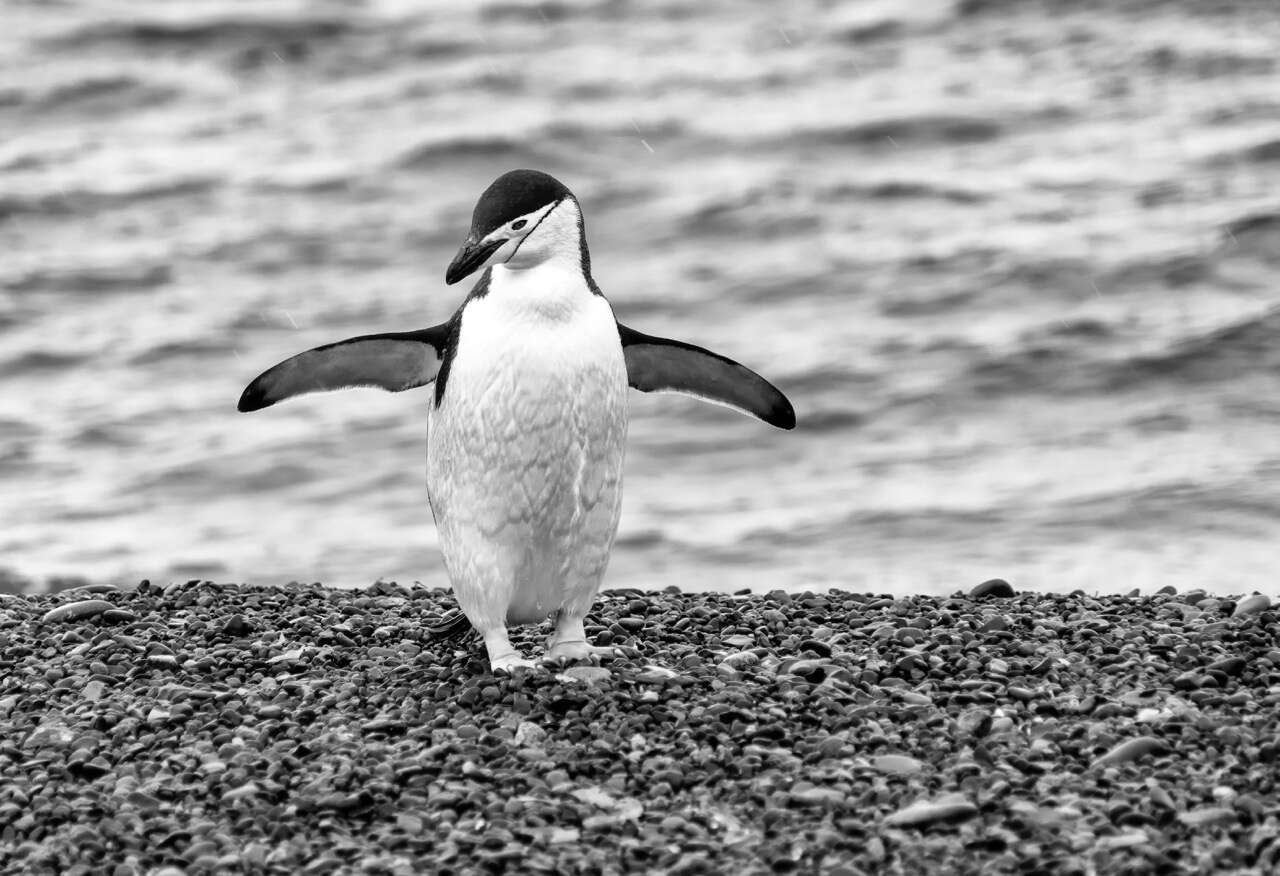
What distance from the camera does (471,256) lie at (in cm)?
486

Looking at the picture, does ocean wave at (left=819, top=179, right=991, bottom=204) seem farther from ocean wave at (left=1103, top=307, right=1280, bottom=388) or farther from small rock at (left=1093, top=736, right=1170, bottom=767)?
small rock at (left=1093, top=736, right=1170, bottom=767)

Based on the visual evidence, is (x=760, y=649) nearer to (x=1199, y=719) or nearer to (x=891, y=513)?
(x=1199, y=719)

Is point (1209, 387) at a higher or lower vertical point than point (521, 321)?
lower

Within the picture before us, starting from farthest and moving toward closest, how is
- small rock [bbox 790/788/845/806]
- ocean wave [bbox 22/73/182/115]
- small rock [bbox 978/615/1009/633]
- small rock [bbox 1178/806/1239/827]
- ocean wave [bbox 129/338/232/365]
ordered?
ocean wave [bbox 22/73/182/115], ocean wave [bbox 129/338/232/365], small rock [bbox 978/615/1009/633], small rock [bbox 790/788/845/806], small rock [bbox 1178/806/1239/827]

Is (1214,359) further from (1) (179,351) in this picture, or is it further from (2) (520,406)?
(2) (520,406)

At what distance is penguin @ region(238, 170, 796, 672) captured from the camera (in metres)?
5.01

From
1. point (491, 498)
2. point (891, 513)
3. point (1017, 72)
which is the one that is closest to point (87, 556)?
point (891, 513)

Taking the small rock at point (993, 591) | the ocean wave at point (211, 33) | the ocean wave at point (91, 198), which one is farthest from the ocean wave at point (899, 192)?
the small rock at point (993, 591)

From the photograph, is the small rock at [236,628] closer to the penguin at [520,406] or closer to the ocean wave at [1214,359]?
the penguin at [520,406]

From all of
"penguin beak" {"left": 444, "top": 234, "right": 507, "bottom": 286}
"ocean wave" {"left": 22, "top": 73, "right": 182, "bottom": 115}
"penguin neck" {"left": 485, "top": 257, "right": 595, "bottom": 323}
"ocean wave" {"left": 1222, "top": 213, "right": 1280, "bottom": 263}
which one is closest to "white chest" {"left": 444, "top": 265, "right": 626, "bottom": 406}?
"penguin neck" {"left": 485, "top": 257, "right": 595, "bottom": 323}

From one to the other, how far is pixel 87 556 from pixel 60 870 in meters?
6.34

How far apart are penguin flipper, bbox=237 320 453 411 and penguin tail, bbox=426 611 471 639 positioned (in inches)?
28.9

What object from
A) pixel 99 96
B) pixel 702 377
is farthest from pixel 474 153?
pixel 702 377

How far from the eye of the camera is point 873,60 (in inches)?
712
